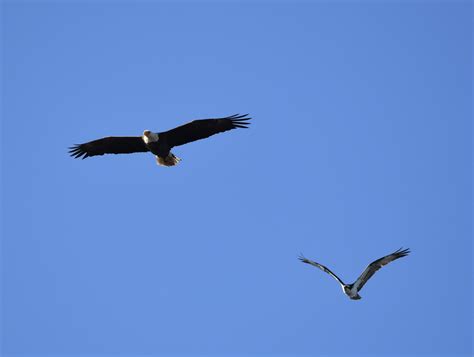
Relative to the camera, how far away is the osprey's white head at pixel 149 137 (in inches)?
685

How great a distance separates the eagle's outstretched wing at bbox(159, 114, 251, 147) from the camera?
17656mm

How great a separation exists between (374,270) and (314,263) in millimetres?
1268

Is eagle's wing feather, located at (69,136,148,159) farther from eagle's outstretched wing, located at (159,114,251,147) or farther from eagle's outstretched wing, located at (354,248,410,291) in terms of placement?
eagle's outstretched wing, located at (354,248,410,291)

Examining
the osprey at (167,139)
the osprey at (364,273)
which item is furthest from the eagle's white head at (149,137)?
the osprey at (364,273)

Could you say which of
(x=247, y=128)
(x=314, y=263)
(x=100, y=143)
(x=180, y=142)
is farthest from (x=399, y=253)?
(x=100, y=143)

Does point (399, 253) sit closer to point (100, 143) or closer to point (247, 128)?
point (247, 128)

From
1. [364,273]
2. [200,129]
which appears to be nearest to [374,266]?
[364,273]

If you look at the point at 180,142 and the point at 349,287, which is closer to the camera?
the point at 349,287

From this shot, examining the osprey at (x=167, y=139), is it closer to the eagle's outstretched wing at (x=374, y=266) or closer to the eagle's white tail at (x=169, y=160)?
the eagle's white tail at (x=169, y=160)

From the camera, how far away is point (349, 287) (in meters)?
15.8

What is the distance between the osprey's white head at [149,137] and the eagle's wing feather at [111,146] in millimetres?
591

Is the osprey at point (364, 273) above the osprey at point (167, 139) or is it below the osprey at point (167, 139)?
below

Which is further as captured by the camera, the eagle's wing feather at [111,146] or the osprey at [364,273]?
the eagle's wing feather at [111,146]

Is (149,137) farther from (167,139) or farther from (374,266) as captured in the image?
(374,266)
